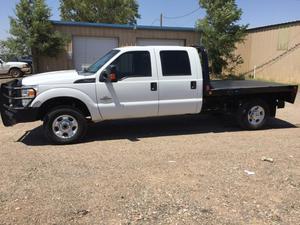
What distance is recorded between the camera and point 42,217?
3.88 metres

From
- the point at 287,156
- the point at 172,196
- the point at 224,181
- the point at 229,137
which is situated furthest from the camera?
the point at 229,137

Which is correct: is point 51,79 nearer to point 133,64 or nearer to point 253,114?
point 133,64

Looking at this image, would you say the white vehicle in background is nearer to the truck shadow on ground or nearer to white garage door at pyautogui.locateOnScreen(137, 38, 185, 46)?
white garage door at pyautogui.locateOnScreen(137, 38, 185, 46)

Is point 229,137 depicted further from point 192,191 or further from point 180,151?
point 192,191

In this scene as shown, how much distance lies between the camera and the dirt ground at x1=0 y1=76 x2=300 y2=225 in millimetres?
3967

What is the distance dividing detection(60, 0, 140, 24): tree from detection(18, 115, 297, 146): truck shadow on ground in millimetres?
35100

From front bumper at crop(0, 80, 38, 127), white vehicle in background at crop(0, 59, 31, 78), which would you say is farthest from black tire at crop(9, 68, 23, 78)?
front bumper at crop(0, 80, 38, 127)

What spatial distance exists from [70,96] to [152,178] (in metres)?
2.69

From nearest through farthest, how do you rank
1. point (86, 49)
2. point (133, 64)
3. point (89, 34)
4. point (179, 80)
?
point (133, 64) < point (179, 80) < point (89, 34) < point (86, 49)

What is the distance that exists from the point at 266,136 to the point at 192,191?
3668mm

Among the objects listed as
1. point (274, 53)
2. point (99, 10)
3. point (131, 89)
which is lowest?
point (131, 89)

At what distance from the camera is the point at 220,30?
21.9 m

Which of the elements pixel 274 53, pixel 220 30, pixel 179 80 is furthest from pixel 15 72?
pixel 179 80

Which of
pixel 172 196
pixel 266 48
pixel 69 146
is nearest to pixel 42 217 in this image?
pixel 172 196
